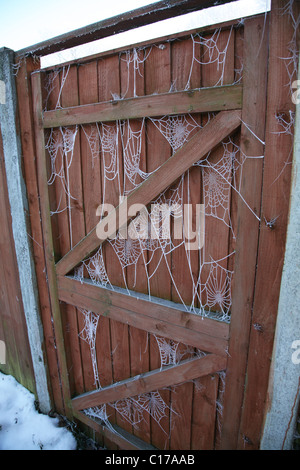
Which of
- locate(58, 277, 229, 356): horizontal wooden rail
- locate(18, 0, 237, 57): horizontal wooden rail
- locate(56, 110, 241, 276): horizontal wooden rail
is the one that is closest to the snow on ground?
locate(58, 277, 229, 356): horizontal wooden rail

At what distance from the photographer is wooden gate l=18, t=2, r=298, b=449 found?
136 centimetres

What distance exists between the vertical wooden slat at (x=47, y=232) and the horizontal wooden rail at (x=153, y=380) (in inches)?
9.9

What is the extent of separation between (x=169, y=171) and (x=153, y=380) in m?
1.49

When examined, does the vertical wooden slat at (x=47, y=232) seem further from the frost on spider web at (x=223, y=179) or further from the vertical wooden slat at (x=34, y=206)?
the frost on spider web at (x=223, y=179)

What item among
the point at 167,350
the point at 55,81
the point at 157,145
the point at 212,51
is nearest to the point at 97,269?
the point at 167,350

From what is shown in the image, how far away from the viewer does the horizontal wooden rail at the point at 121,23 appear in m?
1.34

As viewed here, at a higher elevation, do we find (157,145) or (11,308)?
(157,145)

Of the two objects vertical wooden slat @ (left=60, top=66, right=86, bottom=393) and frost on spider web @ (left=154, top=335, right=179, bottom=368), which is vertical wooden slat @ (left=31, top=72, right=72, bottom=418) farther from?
frost on spider web @ (left=154, top=335, right=179, bottom=368)

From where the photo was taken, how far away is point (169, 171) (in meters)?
1.54

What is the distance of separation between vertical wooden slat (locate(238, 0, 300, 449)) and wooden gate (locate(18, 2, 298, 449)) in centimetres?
2

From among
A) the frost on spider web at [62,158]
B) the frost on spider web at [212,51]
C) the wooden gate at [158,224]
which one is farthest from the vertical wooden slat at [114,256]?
the frost on spider web at [212,51]

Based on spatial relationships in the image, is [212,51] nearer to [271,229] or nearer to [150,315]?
[271,229]
